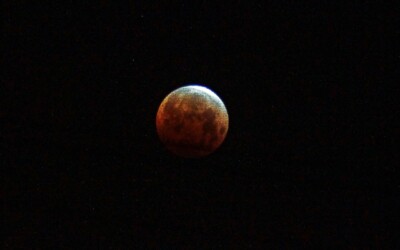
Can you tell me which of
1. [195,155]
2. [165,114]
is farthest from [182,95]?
[195,155]

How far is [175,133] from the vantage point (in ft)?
6.39

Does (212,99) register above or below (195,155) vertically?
above

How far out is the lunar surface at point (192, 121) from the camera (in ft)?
6.32

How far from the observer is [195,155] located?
204 cm

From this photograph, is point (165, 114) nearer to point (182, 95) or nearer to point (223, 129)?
point (182, 95)

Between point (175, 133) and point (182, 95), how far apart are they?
16 cm

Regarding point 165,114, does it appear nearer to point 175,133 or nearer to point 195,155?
point 175,133

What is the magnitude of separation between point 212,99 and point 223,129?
0.14m

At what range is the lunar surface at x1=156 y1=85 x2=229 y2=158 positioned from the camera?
75.8 inches

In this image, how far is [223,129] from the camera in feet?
6.64

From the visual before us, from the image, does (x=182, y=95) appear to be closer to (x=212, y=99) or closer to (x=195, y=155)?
(x=212, y=99)

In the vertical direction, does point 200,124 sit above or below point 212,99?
below

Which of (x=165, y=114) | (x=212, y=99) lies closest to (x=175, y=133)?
(x=165, y=114)

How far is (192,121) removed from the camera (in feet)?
6.29
